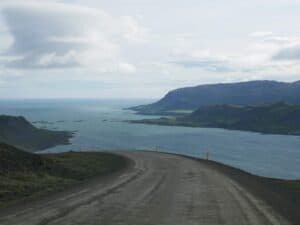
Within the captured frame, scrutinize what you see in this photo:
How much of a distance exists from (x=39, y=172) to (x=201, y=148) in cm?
12459

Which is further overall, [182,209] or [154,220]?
[182,209]

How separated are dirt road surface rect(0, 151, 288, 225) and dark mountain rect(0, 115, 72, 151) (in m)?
126

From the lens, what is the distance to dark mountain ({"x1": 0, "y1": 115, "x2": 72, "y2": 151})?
156m

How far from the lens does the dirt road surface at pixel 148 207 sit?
15.8 metres

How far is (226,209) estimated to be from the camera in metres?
18.5

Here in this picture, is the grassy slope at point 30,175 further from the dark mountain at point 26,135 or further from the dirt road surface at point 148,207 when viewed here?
the dark mountain at point 26,135

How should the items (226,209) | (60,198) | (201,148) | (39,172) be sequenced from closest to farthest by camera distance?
(226,209) → (60,198) → (39,172) → (201,148)

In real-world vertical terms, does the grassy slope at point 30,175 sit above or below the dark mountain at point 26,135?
above

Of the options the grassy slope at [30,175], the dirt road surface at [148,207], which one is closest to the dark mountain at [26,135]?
the grassy slope at [30,175]

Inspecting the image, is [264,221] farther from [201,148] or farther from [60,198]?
[201,148]

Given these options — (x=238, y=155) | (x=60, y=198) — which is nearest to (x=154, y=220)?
(x=60, y=198)

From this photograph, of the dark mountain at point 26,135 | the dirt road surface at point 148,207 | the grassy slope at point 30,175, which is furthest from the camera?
the dark mountain at point 26,135

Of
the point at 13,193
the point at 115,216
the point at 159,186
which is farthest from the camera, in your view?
the point at 159,186

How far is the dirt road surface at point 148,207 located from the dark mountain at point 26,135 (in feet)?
414
